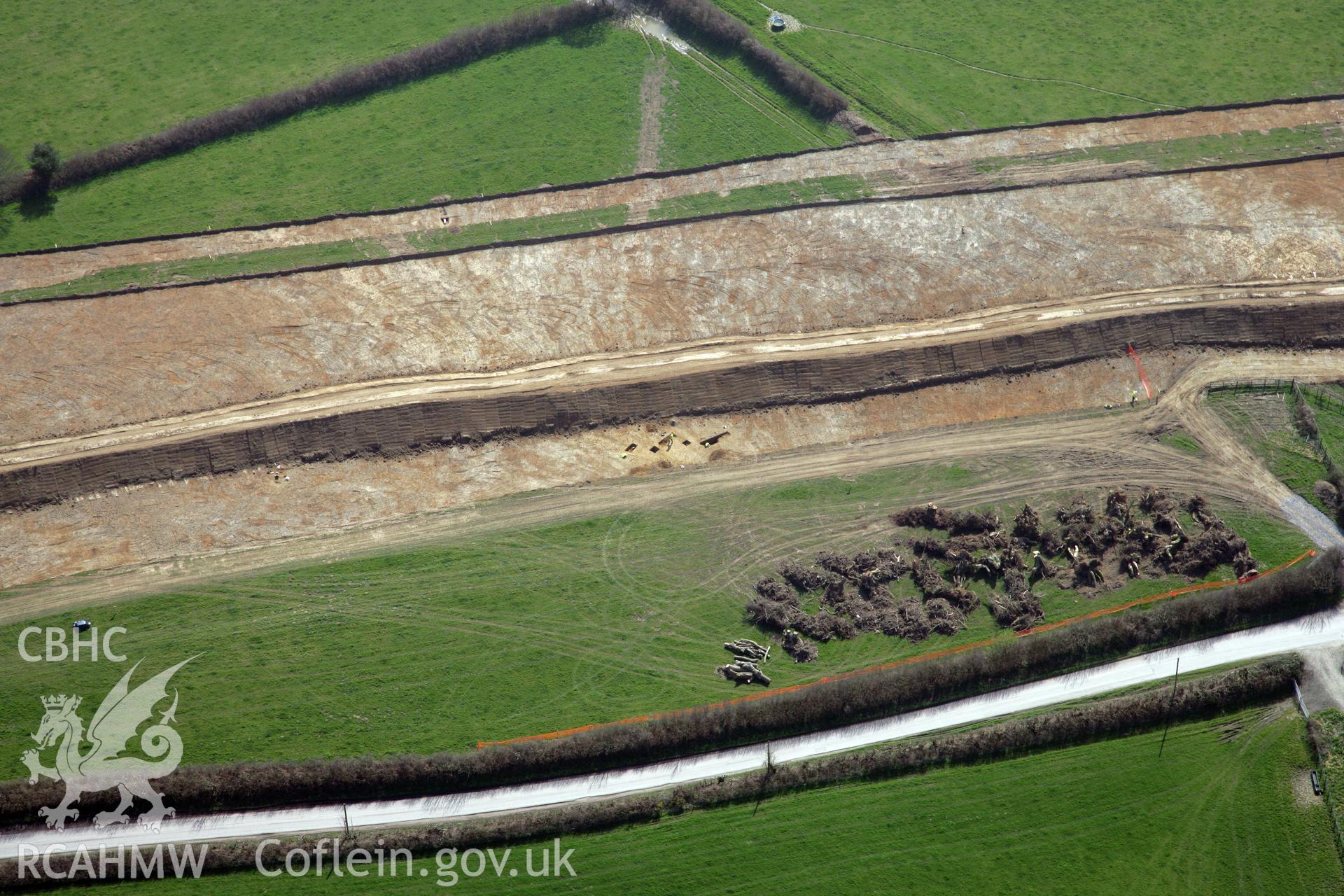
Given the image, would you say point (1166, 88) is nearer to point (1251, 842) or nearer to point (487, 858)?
point (1251, 842)

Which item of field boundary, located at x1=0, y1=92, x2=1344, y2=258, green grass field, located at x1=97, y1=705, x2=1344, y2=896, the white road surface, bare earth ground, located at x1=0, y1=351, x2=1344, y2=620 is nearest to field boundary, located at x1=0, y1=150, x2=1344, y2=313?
field boundary, located at x1=0, y1=92, x2=1344, y2=258

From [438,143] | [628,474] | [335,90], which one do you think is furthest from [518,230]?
[628,474]

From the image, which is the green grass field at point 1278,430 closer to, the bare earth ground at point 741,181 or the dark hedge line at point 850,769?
the dark hedge line at point 850,769

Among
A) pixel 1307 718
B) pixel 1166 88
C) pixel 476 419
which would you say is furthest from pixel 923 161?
pixel 1307 718

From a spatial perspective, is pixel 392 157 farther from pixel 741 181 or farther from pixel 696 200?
pixel 741 181

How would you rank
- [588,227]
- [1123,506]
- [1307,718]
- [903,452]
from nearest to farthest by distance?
[1307,718], [1123,506], [903,452], [588,227]

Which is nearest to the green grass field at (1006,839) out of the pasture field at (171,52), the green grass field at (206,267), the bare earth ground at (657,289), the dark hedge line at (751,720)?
the dark hedge line at (751,720)
